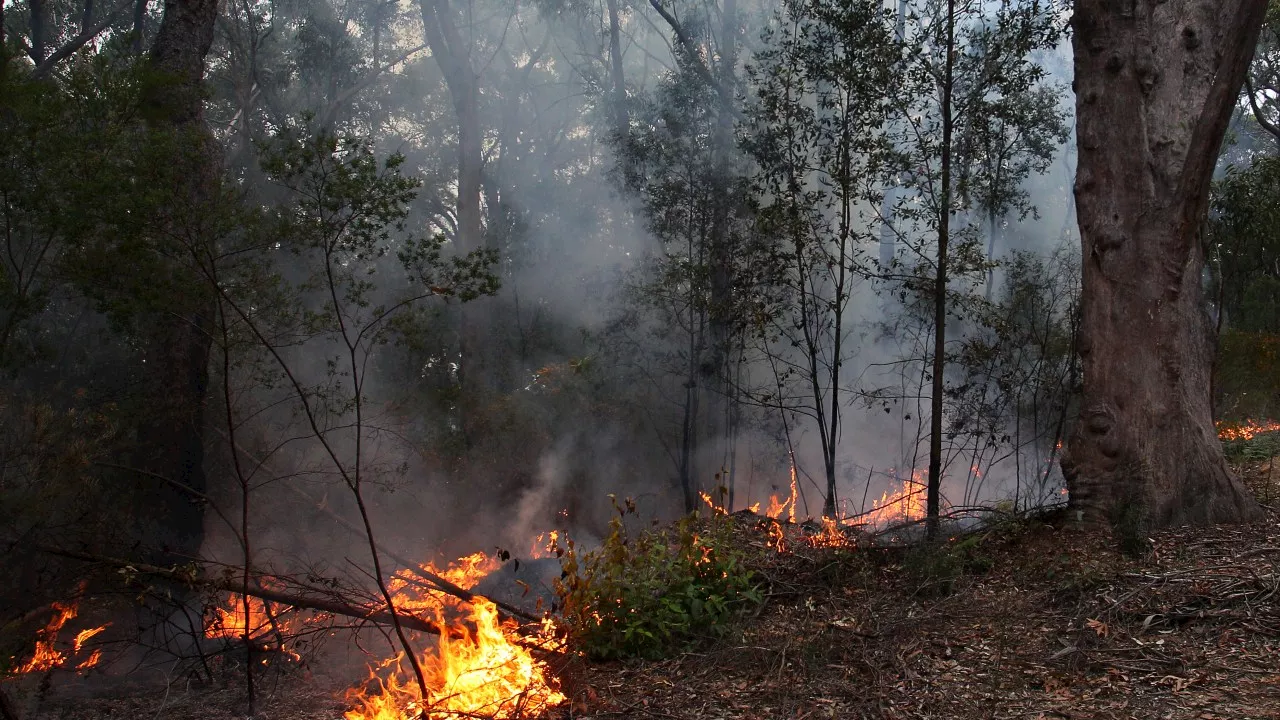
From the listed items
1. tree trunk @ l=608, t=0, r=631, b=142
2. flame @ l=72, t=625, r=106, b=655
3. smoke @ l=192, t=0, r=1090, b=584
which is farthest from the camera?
tree trunk @ l=608, t=0, r=631, b=142

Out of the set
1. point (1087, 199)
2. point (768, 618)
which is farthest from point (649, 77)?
point (768, 618)

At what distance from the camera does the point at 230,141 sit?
20172 millimetres

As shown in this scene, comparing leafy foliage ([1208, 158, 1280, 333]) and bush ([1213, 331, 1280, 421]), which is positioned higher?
leafy foliage ([1208, 158, 1280, 333])

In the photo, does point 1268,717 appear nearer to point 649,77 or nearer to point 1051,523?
point 1051,523

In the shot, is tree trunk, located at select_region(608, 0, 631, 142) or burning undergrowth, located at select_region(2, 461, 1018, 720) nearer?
burning undergrowth, located at select_region(2, 461, 1018, 720)

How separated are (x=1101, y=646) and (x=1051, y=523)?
177cm

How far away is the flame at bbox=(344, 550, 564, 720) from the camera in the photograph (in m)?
4.46

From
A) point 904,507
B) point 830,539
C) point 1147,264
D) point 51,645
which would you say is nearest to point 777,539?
point 830,539

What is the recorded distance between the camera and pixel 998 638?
4242 mm

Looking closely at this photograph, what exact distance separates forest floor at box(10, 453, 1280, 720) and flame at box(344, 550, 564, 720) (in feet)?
0.68

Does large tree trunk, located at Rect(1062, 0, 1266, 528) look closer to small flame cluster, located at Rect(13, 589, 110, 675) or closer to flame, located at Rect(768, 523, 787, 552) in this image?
flame, located at Rect(768, 523, 787, 552)

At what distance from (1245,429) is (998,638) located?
8.53m

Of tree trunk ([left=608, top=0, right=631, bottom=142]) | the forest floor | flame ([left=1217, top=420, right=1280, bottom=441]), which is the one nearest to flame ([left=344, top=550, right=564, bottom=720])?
the forest floor

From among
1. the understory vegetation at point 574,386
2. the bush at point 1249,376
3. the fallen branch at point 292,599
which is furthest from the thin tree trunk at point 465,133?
the bush at point 1249,376
